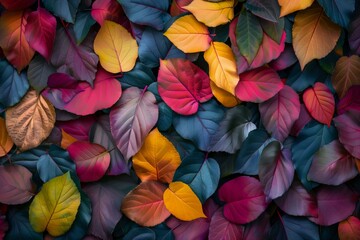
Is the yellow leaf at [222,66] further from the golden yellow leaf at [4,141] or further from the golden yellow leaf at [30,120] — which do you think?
the golden yellow leaf at [4,141]

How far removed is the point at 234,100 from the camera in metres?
0.93

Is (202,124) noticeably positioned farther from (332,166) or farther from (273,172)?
(332,166)

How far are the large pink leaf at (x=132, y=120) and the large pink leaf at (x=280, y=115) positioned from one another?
0.23 m

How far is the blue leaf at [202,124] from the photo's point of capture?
929 millimetres

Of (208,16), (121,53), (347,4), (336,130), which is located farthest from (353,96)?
(121,53)

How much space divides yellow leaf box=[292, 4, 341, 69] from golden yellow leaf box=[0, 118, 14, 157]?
2.08 ft

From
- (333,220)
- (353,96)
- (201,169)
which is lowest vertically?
(333,220)

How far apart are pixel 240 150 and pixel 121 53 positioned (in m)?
0.32

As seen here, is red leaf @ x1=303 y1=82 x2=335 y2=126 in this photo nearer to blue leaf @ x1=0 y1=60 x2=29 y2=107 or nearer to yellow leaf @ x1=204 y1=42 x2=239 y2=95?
yellow leaf @ x1=204 y1=42 x2=239 y2=95

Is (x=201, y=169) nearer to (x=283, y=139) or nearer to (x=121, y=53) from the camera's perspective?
(x=283, y=139)

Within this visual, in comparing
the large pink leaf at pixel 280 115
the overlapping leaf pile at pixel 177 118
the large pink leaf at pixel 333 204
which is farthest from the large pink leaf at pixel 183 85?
the large pink leaf at pixel 333 204

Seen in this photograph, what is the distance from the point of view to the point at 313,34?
90 cm

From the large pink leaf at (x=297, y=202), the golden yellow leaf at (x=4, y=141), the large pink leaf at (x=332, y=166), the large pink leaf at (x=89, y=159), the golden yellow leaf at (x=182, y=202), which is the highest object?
the golden yellow leaf at (x=4, y=141)

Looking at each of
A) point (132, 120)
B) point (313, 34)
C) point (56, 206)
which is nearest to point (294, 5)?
point (313, 34)
